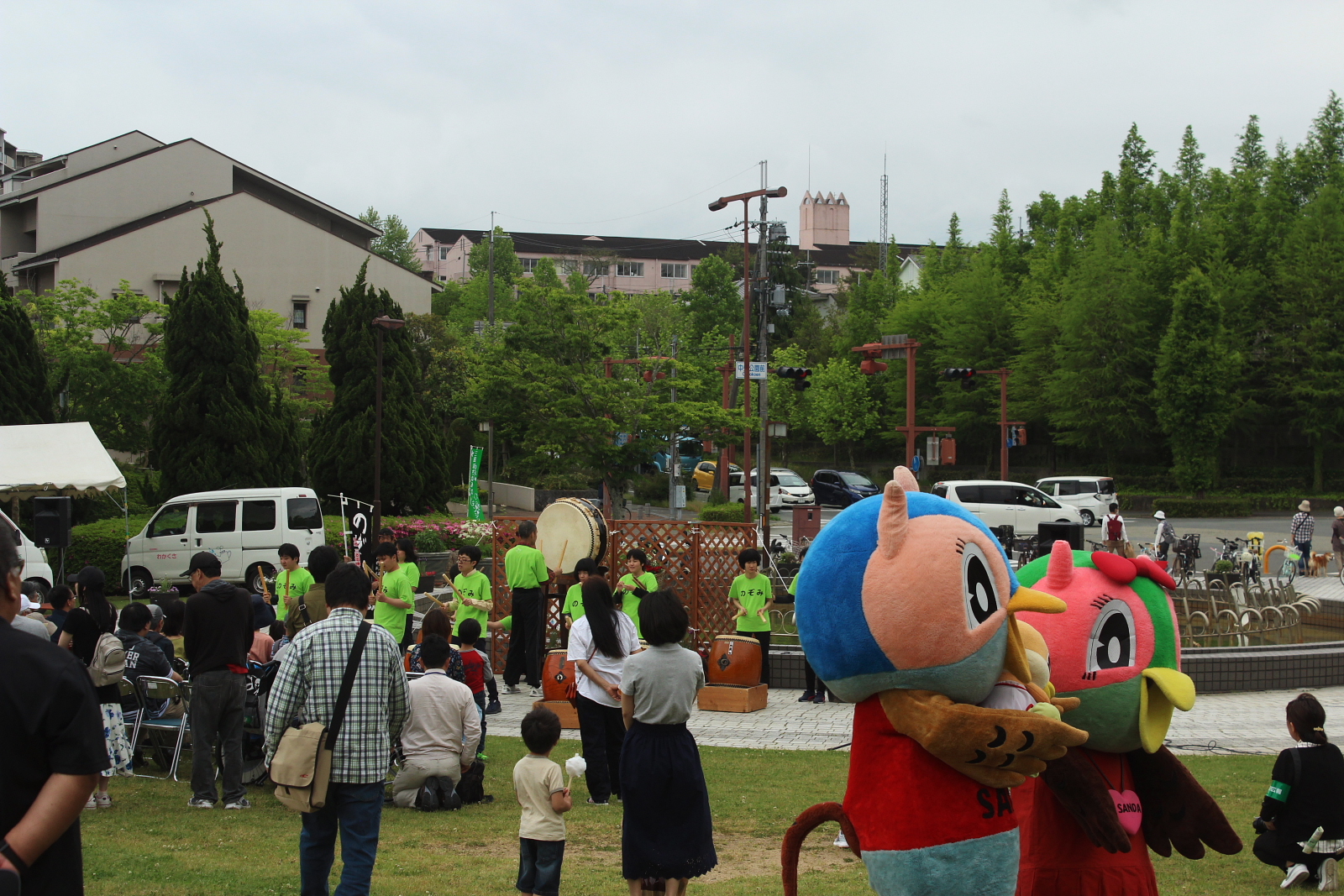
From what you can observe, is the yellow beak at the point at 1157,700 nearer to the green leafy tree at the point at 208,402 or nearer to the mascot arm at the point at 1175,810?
the mascot arm at the point at 1175,810

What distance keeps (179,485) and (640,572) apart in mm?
20141

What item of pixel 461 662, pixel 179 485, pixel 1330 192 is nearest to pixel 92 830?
pixel 461 662

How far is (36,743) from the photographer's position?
279 cm

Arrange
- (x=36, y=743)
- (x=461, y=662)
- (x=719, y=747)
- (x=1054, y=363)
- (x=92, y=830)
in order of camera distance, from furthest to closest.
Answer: (x=1054, y=363), (x=719, y=747), (x=461, y=662), (x=92, y=830), (x=36, y=743)

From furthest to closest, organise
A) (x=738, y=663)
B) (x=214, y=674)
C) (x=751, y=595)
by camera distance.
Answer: (x=738, y=663)
(x=751, y=595)
(x=214, y=674)

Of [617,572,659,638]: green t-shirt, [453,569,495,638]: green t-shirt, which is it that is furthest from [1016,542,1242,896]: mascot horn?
[453,569,495,638]: green t-shirt

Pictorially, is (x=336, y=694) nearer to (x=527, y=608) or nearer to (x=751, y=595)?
(x=751, y=595)

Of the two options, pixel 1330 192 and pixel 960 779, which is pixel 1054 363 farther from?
pixel 960 779

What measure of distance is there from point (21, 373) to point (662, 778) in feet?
86.5

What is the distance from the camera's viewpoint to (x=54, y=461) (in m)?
17.5

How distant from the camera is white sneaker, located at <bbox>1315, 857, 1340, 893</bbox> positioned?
6531mm

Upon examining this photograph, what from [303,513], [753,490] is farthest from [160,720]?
[753,490]

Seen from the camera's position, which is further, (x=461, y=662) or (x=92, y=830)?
(x=461, y=662)

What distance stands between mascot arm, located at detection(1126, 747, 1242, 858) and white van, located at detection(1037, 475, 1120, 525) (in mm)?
34085
